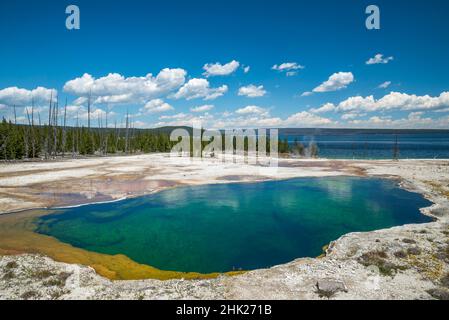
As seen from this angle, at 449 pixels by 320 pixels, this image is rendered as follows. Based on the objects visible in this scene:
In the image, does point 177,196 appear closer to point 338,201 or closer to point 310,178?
point 338,201

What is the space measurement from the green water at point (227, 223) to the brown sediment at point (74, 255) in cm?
62

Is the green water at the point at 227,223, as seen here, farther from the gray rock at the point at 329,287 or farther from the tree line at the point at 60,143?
the tree line at the point at 60,143

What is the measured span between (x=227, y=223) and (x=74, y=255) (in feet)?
30.3

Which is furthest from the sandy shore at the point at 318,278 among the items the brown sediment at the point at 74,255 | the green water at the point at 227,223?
the green water at the point at 227,223

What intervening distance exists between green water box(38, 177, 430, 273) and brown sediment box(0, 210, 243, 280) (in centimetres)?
62

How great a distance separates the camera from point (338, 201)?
2441cm

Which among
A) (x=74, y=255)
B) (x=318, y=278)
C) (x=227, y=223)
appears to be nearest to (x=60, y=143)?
(x=227, y=223)

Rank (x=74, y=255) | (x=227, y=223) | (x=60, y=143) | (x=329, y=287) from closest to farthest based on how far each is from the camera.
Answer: (x=329, y=287) → (x=74, y=255) → (x=227, y=223) → (x=60, y=143)

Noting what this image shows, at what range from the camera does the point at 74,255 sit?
12805 millimetres

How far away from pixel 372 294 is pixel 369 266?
86.1 inches

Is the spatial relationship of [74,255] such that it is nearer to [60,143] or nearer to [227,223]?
[227,223]

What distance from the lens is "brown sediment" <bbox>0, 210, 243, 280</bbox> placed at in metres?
11.1

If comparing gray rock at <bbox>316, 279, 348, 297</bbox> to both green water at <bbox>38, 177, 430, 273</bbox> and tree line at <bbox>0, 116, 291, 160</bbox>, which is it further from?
tree line at <bbox>0, 116, 291, 160</bbox>

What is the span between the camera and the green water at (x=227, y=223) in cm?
1355
